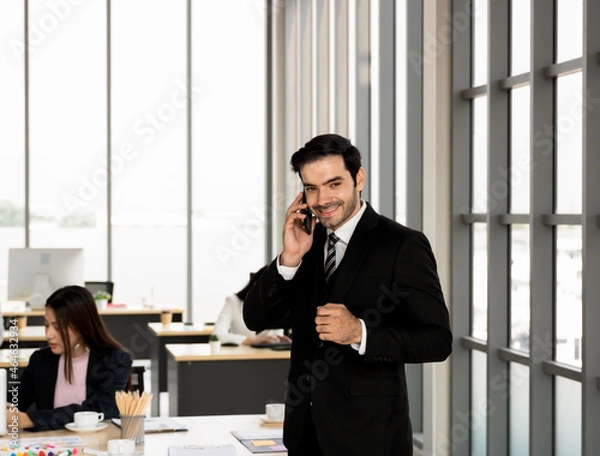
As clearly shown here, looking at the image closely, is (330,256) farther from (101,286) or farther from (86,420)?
(101,286)

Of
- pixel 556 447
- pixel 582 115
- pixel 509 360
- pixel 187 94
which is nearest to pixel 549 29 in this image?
pixel 582 115

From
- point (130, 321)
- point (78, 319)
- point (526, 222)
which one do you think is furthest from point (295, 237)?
point (130, 321)

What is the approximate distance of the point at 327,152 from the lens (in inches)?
92.4

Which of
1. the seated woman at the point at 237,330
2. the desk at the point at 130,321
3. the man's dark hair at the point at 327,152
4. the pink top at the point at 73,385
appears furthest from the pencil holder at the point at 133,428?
the desk at the point at 130,321

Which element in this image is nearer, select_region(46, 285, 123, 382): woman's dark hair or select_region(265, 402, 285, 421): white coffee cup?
select_region(265, 402, 285, 421): white coffee cup

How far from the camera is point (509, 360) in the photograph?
5.01 metres

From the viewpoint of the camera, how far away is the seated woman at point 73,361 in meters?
4.12

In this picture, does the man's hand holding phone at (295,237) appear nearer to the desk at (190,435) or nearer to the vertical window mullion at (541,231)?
the desk at (190,435)

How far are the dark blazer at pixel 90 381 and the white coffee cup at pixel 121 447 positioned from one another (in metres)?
0.84

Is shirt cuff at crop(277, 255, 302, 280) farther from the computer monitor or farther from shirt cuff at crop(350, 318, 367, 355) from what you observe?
the computer monitor

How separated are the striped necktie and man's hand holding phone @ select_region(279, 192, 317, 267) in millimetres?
65

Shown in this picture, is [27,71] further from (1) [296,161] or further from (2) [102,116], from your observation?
(1) [296,161]

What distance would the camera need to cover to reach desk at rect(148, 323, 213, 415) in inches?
296

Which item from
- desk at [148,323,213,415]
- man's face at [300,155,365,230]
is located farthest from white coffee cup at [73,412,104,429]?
desk at [148,323,213,415]
